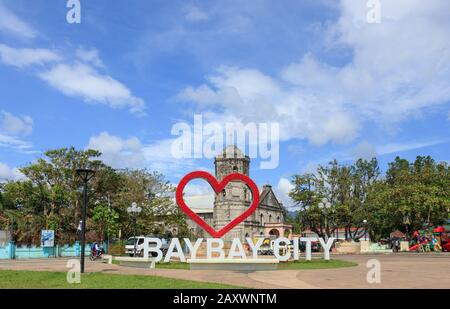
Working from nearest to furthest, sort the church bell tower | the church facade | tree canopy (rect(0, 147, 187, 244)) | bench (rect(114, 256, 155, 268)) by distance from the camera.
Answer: bench (rect(114, 256, 155, 268)) → tree canopy (rect(0, 147, 187, 244)) → the church facade → the church bell tower

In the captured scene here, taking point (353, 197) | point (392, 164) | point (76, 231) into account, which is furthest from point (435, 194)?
point (76, 231)

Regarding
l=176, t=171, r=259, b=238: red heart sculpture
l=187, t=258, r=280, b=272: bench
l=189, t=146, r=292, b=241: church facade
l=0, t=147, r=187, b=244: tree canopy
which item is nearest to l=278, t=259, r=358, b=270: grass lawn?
l=187, t=258, r=280, b=272: bench

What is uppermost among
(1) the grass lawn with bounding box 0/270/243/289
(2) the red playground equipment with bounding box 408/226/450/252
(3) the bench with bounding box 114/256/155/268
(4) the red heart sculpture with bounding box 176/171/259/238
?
(4) the red heart sculpture with bounding box 176/171/259/238

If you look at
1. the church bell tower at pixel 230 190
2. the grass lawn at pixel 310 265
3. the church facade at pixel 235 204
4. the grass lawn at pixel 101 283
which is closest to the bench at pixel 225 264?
the grass lawn at pixel 310 265

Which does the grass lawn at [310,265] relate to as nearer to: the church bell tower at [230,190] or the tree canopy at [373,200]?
the tree canopy at [373,200]

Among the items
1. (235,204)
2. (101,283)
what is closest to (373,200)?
(235,204)

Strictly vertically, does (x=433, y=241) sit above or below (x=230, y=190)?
below

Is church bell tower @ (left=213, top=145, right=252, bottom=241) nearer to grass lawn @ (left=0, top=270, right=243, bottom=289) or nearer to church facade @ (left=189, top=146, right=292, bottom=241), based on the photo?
church facade @ (left=189, top=146, right=292, bottom=241)

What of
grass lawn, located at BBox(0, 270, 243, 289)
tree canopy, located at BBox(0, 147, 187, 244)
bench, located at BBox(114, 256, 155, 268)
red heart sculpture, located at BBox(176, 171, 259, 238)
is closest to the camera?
grass lawn, located at BBox(0, 270, 243, 289)

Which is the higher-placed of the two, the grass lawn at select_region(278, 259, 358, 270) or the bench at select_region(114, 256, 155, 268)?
the bench at select_region(114, 256, 155, 268)

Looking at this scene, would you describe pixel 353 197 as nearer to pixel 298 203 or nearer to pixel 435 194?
pixel 298 203

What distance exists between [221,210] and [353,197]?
20665mm

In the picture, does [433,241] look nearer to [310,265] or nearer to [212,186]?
[310,265]
